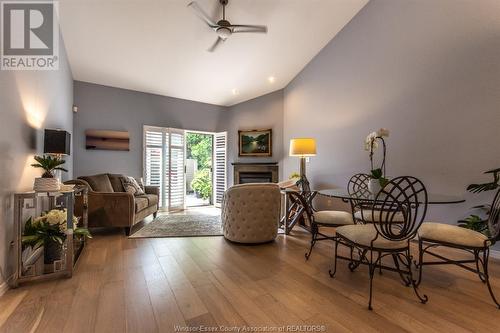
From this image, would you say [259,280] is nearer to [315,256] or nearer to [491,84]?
[315,256]

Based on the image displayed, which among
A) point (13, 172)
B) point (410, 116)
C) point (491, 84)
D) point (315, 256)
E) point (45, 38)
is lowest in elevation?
point (315, 256)

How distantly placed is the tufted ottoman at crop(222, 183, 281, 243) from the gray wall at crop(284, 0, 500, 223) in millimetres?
1900

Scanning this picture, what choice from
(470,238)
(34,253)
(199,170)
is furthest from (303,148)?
(199,170)

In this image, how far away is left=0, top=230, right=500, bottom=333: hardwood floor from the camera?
1.52 meters

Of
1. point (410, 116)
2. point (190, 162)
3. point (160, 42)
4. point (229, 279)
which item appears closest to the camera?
point (229, 279)

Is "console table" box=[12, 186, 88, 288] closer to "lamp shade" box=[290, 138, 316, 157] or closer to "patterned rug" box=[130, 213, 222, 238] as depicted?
"patterned rug" box=[130, 213, 222, 238]

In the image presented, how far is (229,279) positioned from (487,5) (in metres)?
4.12

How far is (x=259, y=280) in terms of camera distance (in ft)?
6.91

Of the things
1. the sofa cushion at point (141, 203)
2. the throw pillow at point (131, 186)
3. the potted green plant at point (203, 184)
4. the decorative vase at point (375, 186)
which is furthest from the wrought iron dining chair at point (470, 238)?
the potted green plant at point (203, 184)

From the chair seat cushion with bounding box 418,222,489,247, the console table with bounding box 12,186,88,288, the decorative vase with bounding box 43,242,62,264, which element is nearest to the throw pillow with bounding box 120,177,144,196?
the console table with bounding box 12,186,88,288

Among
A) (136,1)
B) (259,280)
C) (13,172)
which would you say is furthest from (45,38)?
(259,280)

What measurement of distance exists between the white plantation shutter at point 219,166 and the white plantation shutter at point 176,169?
99 cm

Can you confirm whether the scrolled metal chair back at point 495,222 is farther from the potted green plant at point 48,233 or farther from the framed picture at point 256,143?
the framed picture at point 256,143

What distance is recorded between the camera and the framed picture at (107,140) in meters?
4.77
